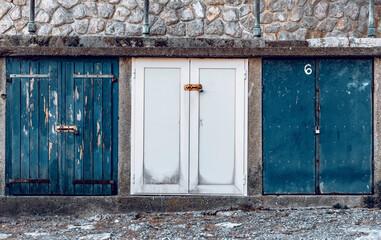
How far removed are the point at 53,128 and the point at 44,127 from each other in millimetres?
117

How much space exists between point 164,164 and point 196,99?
37.3 inches

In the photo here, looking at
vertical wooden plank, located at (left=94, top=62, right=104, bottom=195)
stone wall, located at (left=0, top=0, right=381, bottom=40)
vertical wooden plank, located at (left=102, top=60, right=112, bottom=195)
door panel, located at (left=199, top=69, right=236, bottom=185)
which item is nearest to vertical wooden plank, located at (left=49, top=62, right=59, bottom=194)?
vertical wooden plank, located at (left=94, top=62, right=104, bottom=195)

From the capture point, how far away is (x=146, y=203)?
7.11 meters

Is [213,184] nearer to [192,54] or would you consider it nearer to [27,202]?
[192,54]

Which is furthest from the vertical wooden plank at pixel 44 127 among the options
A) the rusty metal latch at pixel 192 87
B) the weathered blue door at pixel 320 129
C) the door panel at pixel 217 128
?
the weathered blue door at pixel 320 129

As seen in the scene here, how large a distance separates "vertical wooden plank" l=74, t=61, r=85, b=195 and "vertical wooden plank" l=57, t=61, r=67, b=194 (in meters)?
0.15

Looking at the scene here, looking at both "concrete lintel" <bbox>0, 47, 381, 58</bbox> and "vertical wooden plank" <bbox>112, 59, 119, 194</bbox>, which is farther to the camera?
"vertical wooden plank" <bbox>112, 59, 119, 194</bbox>

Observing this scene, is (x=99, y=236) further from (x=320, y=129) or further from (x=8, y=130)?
(x=320, y=129)

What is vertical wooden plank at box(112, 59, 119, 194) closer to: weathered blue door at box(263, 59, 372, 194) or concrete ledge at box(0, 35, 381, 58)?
concrete ledge at box(0, 35, 381, 58)

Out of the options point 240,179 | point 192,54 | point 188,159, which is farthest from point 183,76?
point 240,179

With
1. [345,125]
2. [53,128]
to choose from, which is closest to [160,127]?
[53,128]

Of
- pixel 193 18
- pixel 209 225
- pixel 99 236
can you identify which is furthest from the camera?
pixel 193 18

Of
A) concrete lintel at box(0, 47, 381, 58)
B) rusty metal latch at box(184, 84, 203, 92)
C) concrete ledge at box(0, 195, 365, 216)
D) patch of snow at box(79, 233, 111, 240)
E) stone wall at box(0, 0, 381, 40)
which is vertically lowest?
patch of snow at box(79, 233, 111, 240)

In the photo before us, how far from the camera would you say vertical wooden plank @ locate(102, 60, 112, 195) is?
23.4 feet
